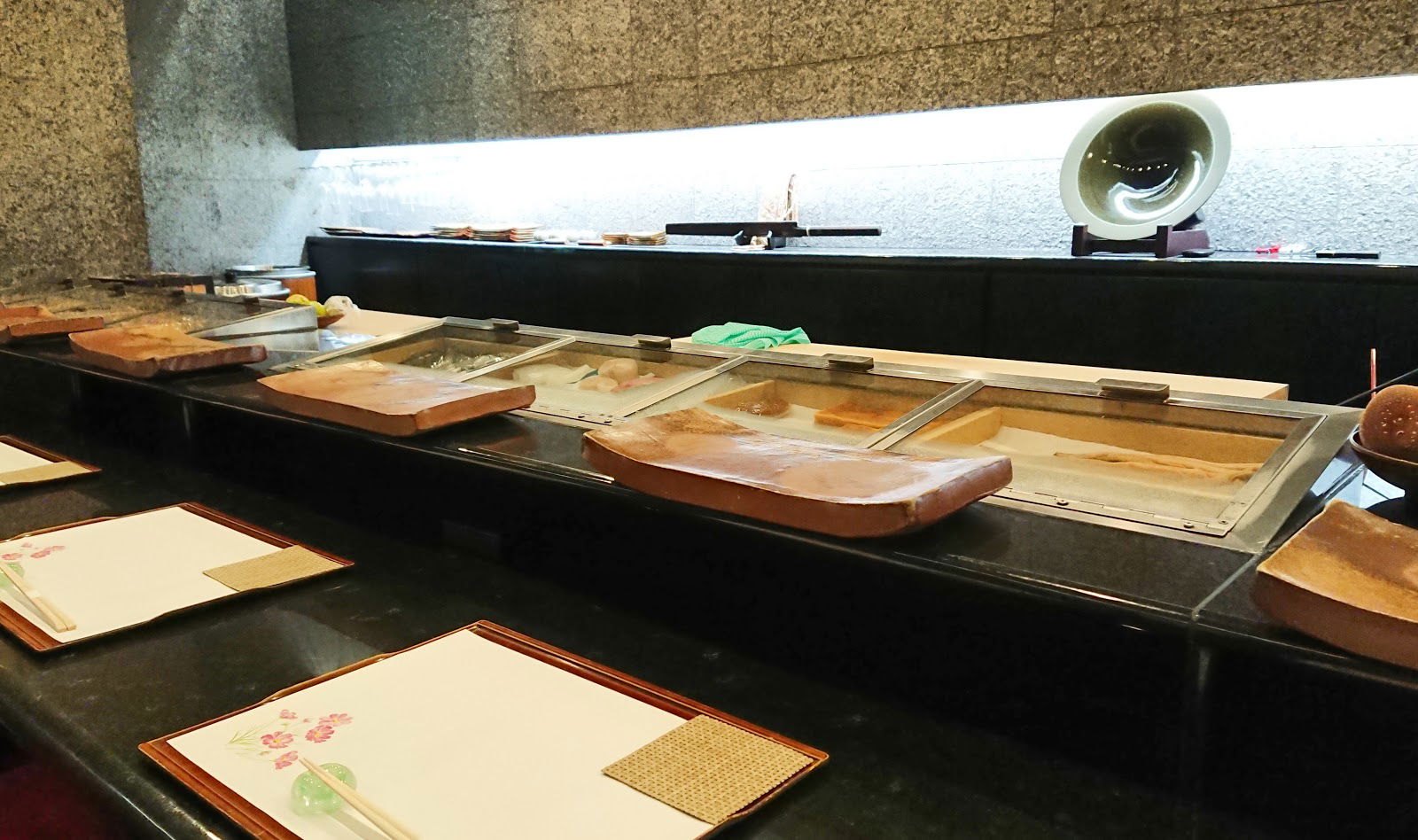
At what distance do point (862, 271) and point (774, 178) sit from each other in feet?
3.87

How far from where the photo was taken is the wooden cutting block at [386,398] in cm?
142

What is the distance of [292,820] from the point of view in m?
0.81

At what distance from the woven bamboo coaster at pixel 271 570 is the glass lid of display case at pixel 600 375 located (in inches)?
14.6

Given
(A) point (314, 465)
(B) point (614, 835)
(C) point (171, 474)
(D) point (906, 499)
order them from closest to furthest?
1. (B) point (614, 835)
2. (D) point (906, 499)
3. (A) point (314, 465)
4. (C) point (171, 474)

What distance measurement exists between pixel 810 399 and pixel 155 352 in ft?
4.29

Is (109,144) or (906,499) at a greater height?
(109,144)

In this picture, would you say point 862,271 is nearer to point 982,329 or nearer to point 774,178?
point 982,329

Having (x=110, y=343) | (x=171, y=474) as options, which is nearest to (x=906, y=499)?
(x=171, y=474)

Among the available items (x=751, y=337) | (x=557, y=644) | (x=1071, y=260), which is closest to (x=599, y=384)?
(x=557, y=644)

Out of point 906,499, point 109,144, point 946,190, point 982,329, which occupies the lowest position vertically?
point 982,329

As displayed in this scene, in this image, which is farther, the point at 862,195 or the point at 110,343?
the point at 862,195

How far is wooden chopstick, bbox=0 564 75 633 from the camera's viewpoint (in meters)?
1.21

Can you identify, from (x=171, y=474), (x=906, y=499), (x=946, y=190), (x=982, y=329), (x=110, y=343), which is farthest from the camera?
(x=946, y=190)

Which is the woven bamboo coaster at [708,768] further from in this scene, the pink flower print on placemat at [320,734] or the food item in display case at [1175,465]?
the food item in display case at [1175,465]
